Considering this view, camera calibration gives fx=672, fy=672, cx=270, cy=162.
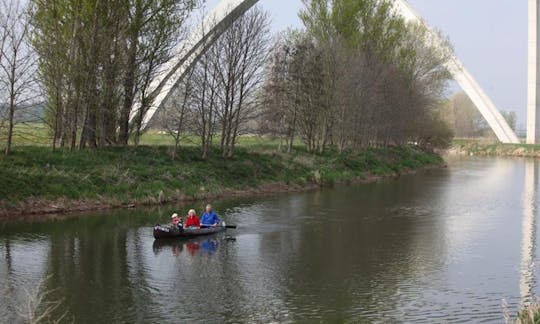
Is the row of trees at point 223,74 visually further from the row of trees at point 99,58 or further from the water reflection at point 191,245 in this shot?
the water reflection at point 191,245

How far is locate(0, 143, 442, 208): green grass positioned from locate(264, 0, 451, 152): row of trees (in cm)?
280

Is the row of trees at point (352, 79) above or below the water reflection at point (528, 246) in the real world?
above

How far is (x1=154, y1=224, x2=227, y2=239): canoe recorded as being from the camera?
15836 mm

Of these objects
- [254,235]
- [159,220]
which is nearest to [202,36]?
[159,220]

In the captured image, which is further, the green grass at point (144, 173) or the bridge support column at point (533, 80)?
the bridge support column at point (533, 80)

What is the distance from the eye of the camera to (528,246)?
53.3 feet

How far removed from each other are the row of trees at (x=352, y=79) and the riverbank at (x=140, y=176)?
319 cm

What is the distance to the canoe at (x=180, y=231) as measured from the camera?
52.0 ft

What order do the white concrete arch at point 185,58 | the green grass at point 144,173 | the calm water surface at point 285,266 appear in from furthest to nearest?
1. the white concrete arch at point 185,58
2. the green grass at point 144,173
3. the calm water surface at point 285,266

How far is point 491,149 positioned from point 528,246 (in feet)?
170

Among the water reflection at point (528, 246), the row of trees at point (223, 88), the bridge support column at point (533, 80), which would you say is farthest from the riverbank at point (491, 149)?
the row of trees at point (223, 88)

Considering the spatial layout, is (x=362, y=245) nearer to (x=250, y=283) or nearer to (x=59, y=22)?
(x=250, y=283)

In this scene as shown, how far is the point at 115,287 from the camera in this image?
11602mm

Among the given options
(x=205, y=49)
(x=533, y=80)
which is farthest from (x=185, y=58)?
(x=533, y=80)
